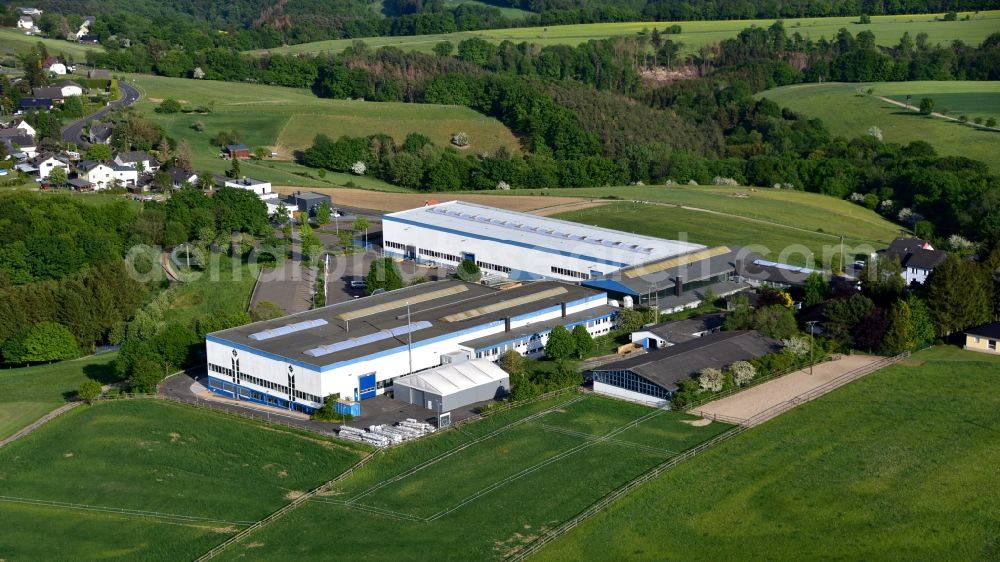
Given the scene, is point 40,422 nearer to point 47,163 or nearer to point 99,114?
point 47,163

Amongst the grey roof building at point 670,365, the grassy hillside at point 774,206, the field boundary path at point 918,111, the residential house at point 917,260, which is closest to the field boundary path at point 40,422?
the grey roof building at point 670,365

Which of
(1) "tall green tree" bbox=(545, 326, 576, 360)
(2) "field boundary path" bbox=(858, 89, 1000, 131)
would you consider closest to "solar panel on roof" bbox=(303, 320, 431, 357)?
(1) "tall green tree" bbox=(545, 326, 576, 360)

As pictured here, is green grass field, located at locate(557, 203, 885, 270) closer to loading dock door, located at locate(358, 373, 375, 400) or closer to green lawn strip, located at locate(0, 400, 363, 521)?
loading dock door, located at locate(358, 373, 375, 400)

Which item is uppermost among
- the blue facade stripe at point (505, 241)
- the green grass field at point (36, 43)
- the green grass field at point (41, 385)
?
the green grass field at point (36, 43)

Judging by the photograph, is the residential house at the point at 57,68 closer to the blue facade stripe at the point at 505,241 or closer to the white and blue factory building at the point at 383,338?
the blue facade stripe at the point at 505,241

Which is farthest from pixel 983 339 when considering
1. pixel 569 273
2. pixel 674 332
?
pixel 569 273
